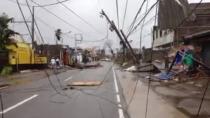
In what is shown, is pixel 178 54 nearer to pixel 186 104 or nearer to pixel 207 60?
pixel 207 60

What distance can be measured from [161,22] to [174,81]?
61.4ft

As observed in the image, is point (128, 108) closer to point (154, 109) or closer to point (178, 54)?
point (154, 109)

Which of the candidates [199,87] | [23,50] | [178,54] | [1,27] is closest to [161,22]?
[199,87]

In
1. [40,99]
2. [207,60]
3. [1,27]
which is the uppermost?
[1,27]

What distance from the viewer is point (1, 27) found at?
41.3 metres

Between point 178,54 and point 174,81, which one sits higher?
point 178,54

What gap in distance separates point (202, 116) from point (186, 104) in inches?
114

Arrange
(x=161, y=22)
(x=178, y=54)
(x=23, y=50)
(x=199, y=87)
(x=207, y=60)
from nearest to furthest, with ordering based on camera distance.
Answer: (x=161, y=22) < (x=199, y=87) < (x=178, y=54) < (x=207, y=60) < (x=23, y=50)

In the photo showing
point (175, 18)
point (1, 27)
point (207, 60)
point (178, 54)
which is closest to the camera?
point (175, 18)

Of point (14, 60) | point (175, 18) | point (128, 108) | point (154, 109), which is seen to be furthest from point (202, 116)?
point (14, 60)

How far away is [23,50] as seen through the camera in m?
49.7

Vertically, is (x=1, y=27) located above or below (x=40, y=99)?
above

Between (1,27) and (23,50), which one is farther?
(23,50)

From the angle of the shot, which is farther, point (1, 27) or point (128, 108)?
point (1, 27)
